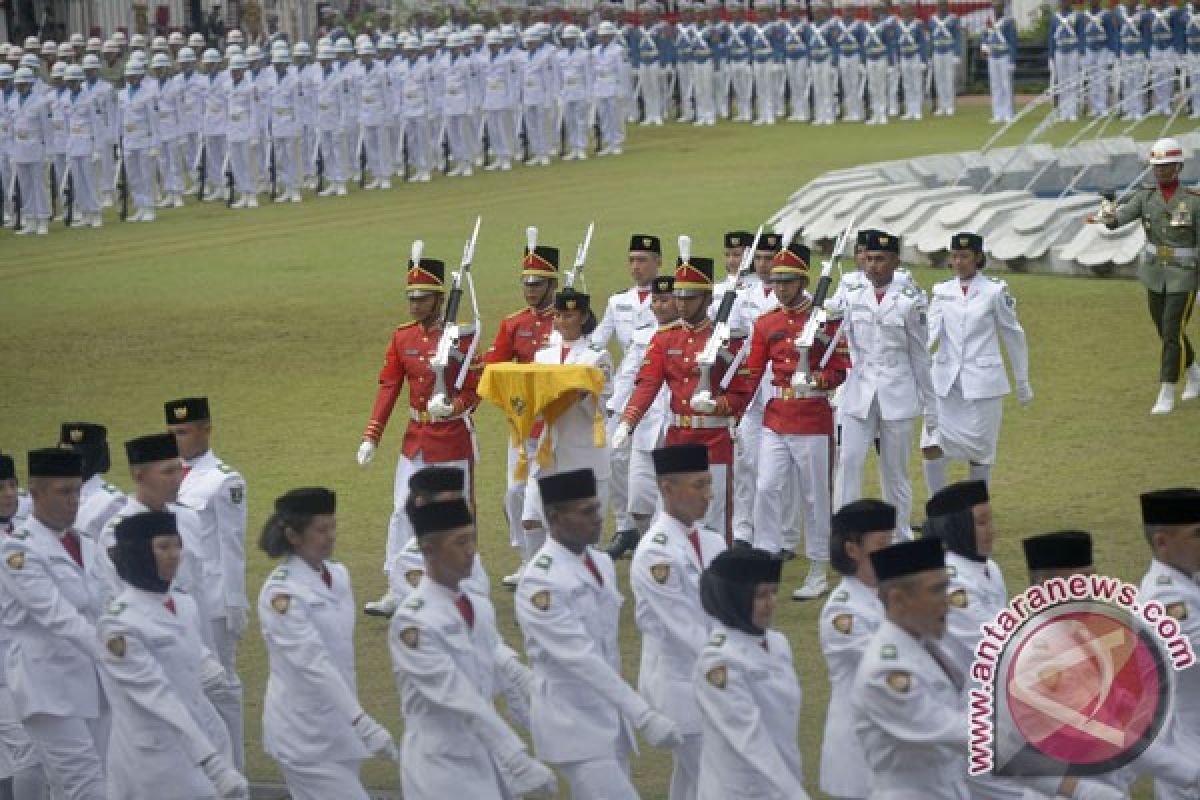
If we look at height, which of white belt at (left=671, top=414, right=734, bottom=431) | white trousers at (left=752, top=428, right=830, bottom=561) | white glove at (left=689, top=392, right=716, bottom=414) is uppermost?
white glove at (left=689, top=392, right=716, bottom=414)

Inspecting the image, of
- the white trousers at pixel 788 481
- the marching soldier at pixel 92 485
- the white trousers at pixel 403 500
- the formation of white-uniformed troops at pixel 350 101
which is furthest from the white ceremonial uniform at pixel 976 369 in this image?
the formation of white-uniformed troops at pixel 350 101

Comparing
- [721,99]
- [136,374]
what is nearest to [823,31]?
[721,99]

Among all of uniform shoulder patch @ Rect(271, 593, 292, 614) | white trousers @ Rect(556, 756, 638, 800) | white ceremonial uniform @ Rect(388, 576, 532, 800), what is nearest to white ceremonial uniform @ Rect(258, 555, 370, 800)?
uniform shoulder patch @ Rect(271, 593, 292, 614)

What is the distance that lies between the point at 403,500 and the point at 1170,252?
708 cm

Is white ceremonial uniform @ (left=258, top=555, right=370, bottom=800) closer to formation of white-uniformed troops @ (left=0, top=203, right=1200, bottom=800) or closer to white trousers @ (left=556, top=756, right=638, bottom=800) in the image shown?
formation of white-uniformed troops @ (left=0, top=203, right=1200, bottom=800)

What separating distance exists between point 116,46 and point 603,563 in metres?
27.9

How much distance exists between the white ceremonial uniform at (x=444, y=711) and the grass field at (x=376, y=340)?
6.05 ft

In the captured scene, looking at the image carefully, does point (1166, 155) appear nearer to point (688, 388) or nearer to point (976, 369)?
point (976, 369)

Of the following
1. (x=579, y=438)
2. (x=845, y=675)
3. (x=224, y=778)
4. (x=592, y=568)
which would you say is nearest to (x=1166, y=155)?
(x=579, y=438)

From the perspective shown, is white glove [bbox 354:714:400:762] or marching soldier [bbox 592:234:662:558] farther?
marching soldier [bbox 592:234:662:558]

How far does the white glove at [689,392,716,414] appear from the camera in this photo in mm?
12664

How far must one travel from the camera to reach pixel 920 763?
24.8ft

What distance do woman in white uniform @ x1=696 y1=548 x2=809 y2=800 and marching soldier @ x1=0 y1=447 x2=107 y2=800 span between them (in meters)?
2.75

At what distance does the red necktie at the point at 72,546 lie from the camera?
9703 mm
